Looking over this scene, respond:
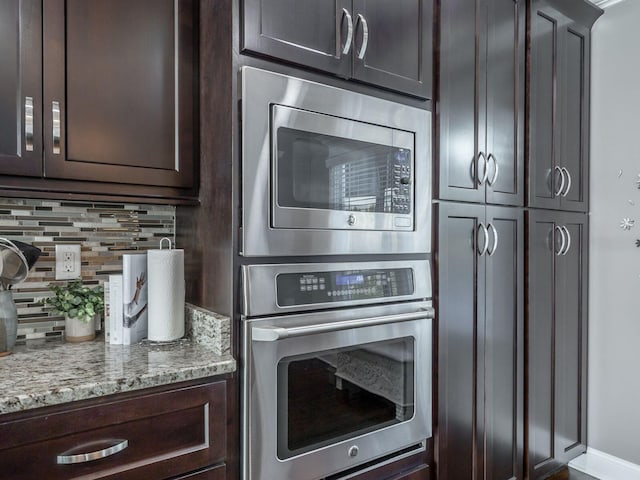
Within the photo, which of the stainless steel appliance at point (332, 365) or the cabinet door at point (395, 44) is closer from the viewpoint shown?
the stainless steel appliance at point (332, 365)

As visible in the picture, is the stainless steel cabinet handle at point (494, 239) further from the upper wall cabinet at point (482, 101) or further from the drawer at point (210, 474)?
the drawer at point (210, 474)

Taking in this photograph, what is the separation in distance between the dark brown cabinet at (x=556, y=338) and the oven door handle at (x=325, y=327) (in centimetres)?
83

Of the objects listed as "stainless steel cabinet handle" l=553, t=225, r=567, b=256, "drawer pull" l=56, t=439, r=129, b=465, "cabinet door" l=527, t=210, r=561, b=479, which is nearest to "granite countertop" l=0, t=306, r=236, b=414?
"drawer pull" l=56, t=439, r=129, b=465

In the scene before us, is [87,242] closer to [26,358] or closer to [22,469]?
[26,358]

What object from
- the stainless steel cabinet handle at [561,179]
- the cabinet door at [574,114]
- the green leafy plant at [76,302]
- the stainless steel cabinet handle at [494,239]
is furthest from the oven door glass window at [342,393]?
the cabinet door at [574,114]

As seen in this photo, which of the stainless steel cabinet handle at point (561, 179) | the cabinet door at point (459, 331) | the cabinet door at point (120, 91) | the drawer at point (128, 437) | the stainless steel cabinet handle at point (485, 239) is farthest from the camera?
the stainless steel cabinet handle at point (561, 179)

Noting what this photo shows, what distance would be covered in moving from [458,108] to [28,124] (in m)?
1.49

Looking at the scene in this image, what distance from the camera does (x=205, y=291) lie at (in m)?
1.38

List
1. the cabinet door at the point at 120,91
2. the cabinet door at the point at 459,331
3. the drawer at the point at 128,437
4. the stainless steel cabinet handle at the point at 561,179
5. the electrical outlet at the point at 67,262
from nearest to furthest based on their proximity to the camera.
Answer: the drawer at the point at 128,437 < the cabinet door at the point at 120,91 < the electrical outlet at the point at 67,262 < the cabinet door at the point at 459,331 < the stainless steel cabinet handle at the point at 561,179

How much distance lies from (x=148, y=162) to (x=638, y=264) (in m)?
2.42

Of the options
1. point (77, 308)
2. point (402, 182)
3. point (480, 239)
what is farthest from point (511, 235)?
point (77, 308)

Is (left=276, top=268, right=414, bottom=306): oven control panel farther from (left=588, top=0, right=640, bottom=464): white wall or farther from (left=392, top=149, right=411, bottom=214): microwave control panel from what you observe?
(left=588, top=0, right=640, bottom=464): white wall

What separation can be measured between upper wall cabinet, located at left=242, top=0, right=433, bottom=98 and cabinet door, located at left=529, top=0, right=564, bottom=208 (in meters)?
0.77

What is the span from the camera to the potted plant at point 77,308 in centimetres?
143
